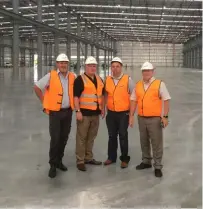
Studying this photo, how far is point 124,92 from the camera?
515 centimetres

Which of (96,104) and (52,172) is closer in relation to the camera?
→ (52,172)

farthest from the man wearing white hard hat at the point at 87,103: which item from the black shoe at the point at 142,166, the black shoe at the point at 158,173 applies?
the black shoe at the point at 158,173

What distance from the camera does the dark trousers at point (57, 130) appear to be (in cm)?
489

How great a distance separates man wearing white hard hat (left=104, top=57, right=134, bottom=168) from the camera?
5.11 metres

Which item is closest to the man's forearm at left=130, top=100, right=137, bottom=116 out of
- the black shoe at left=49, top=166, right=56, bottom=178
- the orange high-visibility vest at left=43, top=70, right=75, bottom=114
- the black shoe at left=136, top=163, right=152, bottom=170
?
the black shoe at left=136, top=163, right=152, bottom=170

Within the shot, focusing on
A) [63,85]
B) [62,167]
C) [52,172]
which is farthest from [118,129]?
[52,172]

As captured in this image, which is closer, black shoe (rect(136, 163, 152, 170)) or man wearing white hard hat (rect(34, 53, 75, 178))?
man wearing white hard hat (rect(34, 53, 75, 178))

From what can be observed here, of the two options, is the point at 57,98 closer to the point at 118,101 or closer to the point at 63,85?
the point at 63,85

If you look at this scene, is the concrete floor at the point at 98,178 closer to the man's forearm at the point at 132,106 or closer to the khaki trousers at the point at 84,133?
the khaki trousers at the point at 84,133

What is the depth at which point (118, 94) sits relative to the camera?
16.8ft

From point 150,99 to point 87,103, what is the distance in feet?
3.22

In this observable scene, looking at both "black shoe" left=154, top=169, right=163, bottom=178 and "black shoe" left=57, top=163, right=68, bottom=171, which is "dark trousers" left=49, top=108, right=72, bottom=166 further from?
"black shoe" left=154, top=169, right=163, bottom=178

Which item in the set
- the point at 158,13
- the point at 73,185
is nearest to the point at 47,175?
the point at 73,185

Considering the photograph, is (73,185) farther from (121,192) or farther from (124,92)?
(124,92)
